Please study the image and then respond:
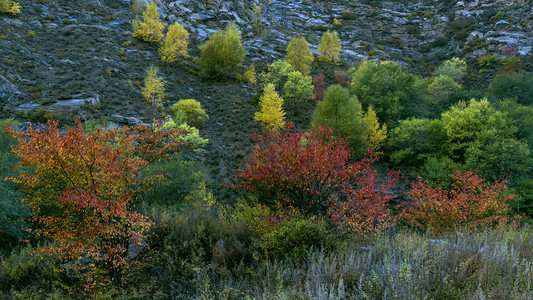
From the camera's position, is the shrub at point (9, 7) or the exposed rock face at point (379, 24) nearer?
the shrub at point (9, 7)

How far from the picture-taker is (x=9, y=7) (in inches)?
1145

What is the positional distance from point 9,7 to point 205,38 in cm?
2673

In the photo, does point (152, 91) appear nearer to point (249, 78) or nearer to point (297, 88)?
point (249, 78)

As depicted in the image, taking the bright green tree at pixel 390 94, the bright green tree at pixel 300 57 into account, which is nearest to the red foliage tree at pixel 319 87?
the bright green tree at pixel 300 57

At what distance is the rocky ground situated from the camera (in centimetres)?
2239

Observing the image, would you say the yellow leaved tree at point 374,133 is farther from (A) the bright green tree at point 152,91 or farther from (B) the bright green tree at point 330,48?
(B) the bright green tree at point 330,48

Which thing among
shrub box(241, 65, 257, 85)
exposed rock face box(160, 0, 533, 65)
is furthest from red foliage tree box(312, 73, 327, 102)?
exposed rock face box(160, 0, 533, 65)

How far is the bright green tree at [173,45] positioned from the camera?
35938 mm

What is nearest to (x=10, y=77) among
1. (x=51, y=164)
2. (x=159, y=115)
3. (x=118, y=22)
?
(x=159, y=115)

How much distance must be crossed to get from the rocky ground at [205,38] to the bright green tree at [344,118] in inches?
361

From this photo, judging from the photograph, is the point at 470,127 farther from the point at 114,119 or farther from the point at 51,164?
the point at 114,119

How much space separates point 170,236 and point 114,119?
19.8 metres

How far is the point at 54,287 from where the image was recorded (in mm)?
4504

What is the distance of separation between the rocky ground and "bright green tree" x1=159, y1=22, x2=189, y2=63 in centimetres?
162
